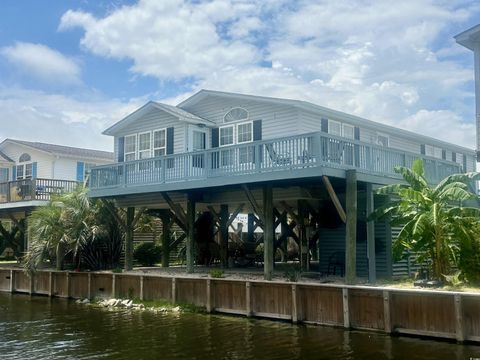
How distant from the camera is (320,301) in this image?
14156 mm

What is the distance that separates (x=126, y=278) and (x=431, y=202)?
10.2 m

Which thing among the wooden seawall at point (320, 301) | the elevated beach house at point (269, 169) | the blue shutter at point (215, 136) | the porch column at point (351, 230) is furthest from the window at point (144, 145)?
the porch column at point (351, 230)

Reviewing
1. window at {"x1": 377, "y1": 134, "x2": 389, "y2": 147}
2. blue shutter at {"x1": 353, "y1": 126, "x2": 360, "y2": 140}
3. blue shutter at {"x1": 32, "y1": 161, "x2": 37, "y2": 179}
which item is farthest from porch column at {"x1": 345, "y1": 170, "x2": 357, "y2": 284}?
blue shutter at {"x1": 32, "y1": 161, "x2": 37, "y2": 179}

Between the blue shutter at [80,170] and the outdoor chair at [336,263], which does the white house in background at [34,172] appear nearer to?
the blue shutter at [80,170]

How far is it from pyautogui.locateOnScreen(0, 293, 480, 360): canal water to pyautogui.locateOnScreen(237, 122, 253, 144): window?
23.5 ft

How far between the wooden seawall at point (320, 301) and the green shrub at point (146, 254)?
6532mm

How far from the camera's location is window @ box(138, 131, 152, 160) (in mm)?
23281

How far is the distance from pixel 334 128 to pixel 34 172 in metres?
19.1

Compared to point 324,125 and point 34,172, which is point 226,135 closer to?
point 324,125

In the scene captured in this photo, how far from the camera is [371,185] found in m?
17.2

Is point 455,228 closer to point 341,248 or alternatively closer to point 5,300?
point 341,248

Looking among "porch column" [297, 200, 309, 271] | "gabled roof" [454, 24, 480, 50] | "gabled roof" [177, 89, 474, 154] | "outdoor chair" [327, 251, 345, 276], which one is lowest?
"outdoor chair" [327, 251, 345, 276]

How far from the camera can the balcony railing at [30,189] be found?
26.5 meters

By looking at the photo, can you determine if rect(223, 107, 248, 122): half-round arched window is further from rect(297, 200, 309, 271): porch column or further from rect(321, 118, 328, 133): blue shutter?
rect(297, 200, 309, 271): porch column
